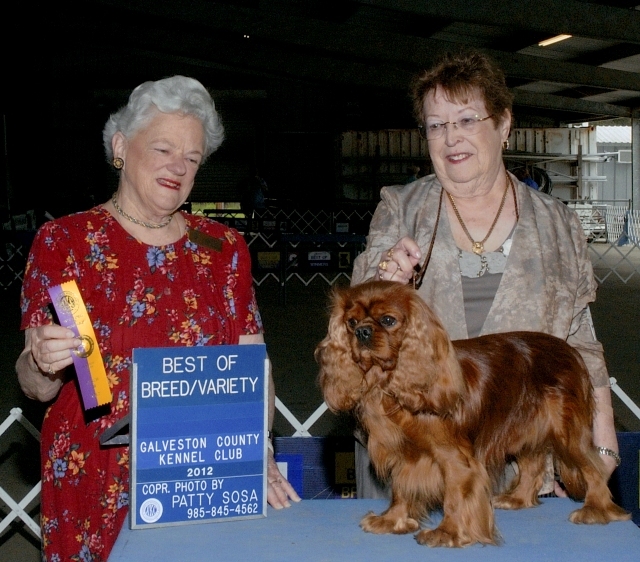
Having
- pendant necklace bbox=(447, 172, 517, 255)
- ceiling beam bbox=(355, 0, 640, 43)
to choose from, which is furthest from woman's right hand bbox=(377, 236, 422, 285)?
ceiling beam bbox=(355, 0, 640, 43)

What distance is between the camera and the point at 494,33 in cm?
1625

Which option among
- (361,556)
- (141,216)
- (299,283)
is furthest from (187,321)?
(299,283)

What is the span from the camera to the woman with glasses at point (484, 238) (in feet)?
6.86

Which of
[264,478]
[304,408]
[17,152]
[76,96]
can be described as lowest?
[304,408]

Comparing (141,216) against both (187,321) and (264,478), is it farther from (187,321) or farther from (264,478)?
(264,478)

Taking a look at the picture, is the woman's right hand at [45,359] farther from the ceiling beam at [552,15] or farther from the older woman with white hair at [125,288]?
the ceiling beam at [552,15]

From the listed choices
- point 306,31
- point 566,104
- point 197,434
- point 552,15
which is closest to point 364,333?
point 197,434

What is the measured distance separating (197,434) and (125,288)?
0.62 metres

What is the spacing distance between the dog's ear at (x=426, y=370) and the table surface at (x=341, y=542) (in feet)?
0.92

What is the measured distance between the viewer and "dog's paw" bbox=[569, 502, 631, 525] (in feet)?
5.79

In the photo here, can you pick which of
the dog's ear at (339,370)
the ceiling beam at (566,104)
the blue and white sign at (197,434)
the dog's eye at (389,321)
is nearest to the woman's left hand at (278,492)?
the blue and white sign at (197,434)

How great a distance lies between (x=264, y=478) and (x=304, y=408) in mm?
4031

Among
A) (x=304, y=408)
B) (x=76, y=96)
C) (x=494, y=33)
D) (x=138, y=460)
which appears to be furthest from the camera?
(x=76, y=96)

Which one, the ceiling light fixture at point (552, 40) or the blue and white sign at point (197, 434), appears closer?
the blue and white sign at point (197, 434)
